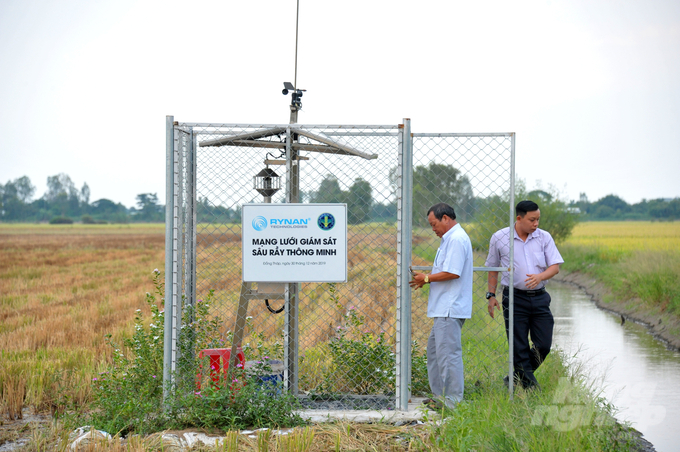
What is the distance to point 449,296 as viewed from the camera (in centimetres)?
587

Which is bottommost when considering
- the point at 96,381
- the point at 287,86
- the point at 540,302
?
the point at 96,381

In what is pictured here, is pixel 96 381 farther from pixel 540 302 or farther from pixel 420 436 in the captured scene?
pixel 540 302

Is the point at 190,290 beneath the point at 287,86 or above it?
beneath

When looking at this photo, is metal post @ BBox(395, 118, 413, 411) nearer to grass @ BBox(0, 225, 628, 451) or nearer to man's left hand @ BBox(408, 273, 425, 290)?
man's left hand @ BBox(408, 273, 425, 290)

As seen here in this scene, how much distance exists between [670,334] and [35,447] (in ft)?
39.5

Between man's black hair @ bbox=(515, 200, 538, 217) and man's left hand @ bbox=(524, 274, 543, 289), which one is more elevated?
man's black hair @ bbox=(515, 200, 538, 217)

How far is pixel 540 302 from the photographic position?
641 cm

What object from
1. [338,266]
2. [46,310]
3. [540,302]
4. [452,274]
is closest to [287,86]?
[338,266]

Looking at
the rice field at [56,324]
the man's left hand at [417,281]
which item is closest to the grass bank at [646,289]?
the man's left hand at [417,281]

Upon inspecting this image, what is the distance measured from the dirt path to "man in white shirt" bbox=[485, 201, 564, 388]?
7.22m

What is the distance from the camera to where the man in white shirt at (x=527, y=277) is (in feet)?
20.9

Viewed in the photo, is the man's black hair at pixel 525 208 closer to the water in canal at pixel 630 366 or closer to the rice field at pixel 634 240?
the water in canal at pixel 630 366

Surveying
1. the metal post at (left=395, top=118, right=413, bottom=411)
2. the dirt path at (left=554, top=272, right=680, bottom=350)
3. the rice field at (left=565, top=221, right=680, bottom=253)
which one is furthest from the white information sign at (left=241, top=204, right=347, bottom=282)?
the rice field at (left=565, top=221, right=680, bottom=253)

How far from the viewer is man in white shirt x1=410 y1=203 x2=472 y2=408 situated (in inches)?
227
